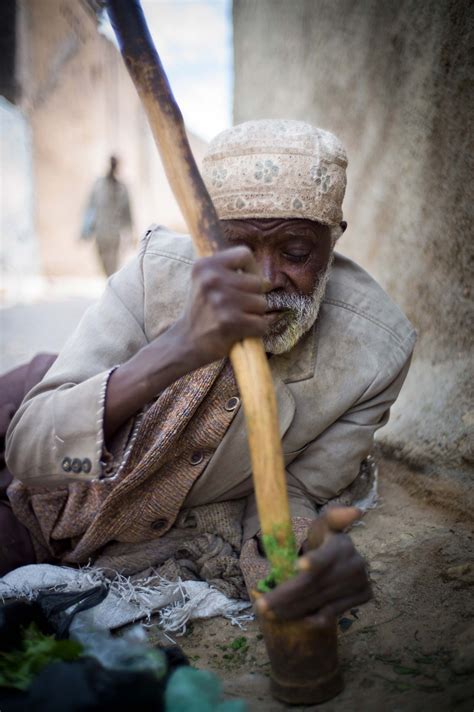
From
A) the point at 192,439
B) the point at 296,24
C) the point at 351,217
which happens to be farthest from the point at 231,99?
the point at 192,439

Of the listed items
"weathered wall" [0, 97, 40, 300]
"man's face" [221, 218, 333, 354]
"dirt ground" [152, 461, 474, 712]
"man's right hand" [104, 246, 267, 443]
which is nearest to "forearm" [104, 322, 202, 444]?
"man's right hand" [104, 246, 267, 443]

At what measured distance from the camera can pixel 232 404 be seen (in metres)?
2.40

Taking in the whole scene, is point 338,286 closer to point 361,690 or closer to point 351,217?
point 361,690

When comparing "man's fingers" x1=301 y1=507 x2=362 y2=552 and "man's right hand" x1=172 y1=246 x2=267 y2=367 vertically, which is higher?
"man's right hand" x1=172 y1=246 x2=267 y2=367

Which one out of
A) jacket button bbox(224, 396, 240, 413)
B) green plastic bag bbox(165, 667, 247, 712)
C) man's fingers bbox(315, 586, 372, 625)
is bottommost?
green plastic bag bbox(165, 667, 247, 712)

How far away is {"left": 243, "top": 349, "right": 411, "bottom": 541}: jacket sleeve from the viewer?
2637 mm

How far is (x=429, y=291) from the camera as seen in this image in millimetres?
3631

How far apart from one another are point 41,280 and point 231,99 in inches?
378

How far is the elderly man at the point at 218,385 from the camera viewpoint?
2031 millimetres

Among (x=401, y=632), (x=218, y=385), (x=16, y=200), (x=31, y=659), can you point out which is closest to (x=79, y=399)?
(x=218, y=385)

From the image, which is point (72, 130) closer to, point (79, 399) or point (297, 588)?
point (79, 399)

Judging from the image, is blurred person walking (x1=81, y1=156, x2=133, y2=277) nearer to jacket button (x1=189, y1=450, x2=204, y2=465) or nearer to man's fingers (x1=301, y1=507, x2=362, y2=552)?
jacket button (x1=189, y1=450, x2=204, y2=465)

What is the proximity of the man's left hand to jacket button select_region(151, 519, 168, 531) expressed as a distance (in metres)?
1.00

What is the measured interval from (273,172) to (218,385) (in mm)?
757
